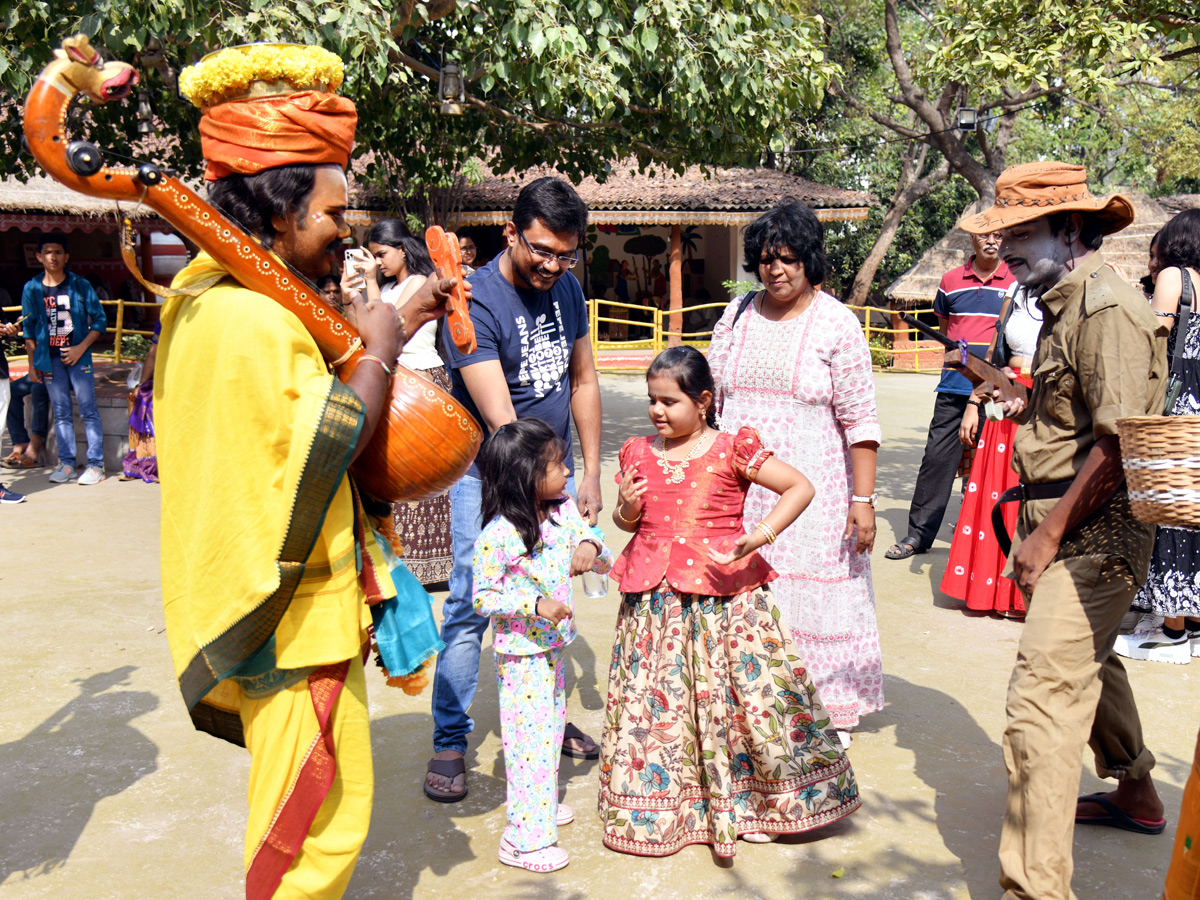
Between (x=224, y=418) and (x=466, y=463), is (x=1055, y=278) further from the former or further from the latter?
(x=224, y=418)

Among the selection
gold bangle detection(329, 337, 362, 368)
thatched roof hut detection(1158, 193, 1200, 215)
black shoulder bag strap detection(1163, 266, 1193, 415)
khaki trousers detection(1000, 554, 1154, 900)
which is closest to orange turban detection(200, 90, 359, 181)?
gold bangle detection(329, 337, 362, 368)

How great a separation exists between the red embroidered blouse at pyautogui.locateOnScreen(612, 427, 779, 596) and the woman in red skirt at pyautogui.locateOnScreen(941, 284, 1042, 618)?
2.56 metres

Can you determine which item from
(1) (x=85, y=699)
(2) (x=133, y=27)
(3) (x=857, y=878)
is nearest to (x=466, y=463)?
(3) (x=857, y=878)

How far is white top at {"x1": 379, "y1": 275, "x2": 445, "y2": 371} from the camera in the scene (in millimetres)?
5504

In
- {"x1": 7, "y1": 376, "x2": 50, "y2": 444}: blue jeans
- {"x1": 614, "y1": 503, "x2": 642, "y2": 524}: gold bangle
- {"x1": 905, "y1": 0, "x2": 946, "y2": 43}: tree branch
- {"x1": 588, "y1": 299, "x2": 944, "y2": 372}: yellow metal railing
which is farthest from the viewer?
{"x1": 588, "y1": 299, "x2": 944, "y2": 372}: yellow metal railing

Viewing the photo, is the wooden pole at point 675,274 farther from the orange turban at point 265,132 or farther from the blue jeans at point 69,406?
the orange turban at point 265,132

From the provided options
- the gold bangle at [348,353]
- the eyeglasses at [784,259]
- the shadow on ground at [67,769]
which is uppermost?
the eyeglasses at [784,259]

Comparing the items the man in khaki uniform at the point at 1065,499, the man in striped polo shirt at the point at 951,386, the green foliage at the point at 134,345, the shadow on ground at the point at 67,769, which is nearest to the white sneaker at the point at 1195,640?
the man in striped polo shirt at the point at 951,386

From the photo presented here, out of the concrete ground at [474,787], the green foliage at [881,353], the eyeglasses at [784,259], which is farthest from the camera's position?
the green foliage at [881,353]

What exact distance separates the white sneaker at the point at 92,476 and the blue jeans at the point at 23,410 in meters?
0.89

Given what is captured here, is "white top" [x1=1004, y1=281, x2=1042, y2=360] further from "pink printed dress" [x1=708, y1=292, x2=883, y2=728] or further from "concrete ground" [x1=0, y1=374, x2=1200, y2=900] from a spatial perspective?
"pink printed dress" [x1=708, y1=292, x2=883, y2=728]

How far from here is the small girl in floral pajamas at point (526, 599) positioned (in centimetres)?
319

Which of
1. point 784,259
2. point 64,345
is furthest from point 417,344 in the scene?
point 64,345

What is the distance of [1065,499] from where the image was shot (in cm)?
286
